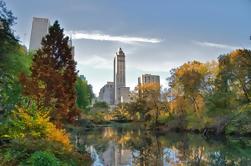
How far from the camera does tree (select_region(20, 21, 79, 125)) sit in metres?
17.6

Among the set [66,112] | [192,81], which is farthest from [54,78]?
[192,81]

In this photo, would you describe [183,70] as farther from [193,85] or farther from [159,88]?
[159,88]

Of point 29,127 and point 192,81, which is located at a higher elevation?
point 192,81

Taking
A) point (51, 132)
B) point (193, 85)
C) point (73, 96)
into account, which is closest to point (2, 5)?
point (73, 96)

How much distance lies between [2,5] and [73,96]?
6817 mm

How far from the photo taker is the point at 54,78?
17.8 meters

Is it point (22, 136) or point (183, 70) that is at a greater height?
point (183, 70)

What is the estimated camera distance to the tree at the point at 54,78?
17625mm

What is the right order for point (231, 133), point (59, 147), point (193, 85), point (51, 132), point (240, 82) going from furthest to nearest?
point (193, 85)
point (231, 133)
point (240, 82)
point (51, 132)
point (59, 147)

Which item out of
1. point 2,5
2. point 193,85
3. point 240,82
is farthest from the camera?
point 193,85

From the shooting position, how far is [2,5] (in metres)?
18.9

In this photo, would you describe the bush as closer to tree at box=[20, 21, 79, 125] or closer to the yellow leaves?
the yellow leaves

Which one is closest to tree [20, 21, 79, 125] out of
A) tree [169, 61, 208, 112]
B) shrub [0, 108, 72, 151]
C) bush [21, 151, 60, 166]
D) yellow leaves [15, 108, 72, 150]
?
shrub [0, 108, 72, 151]

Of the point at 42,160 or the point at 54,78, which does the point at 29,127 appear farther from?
the point at 54,78
